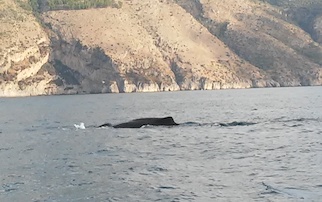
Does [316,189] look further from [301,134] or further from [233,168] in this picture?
[301,134]

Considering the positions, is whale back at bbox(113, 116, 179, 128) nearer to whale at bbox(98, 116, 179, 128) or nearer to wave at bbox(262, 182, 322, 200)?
whale at bbox(98, 116, 179, 128)

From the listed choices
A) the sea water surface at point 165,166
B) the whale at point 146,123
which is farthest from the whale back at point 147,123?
the sea water surface at point 165,166

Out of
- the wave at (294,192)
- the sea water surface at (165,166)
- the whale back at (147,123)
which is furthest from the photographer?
the whale back at (147,123)

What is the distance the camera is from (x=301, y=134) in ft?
159

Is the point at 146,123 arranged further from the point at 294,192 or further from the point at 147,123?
the point at 294,192

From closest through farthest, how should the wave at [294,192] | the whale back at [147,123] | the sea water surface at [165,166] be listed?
1. the wave at [294,192]
2. the sea water surface at [165,166]
3. the whale back at [147,123]

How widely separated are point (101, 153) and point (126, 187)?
12746 mm

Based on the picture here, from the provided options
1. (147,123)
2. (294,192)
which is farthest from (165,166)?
(147,123)

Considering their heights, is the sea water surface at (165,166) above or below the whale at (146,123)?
above

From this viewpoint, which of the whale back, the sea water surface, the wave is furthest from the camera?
the whale back

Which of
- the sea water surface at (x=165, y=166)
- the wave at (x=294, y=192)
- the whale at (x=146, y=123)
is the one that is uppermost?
the wave at (x=294, y=192)

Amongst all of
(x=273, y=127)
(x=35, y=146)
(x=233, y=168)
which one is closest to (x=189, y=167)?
(x=233, y=168)

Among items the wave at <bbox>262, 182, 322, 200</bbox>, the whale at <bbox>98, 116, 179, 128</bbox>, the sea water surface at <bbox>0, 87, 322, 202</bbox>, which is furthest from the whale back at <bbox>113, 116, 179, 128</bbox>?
the wave at <bbox>262, 182, 322, 200</bbox>

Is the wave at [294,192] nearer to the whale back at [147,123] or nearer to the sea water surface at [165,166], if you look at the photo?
the sea water surface at [165,166]
